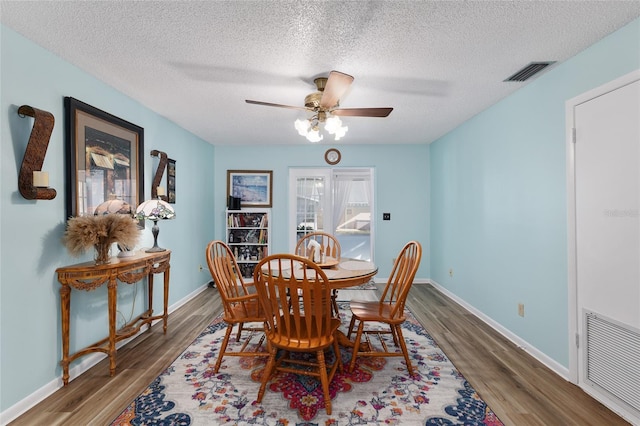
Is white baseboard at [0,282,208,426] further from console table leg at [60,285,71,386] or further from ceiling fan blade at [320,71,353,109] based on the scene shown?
ceiling fan blade at [320,71,353,109]

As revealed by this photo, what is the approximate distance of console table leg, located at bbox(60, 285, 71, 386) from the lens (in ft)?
6.96

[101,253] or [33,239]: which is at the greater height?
[33,239]

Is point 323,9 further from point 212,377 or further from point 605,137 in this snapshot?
point 212,377

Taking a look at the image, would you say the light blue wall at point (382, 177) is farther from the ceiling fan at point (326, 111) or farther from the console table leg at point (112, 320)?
the console table leg at point (112, 320)

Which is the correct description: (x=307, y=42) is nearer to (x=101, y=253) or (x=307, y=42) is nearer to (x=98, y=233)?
(x=98, y=233)

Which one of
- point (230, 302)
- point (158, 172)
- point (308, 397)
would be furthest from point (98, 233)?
point (308, 397)

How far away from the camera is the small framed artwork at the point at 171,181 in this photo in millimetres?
3742

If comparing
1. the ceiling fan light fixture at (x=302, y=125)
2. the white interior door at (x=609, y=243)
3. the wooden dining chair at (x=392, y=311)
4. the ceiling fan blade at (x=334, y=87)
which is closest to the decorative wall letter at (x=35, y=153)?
the ceiling fan light fixture at (x=302, y=125)

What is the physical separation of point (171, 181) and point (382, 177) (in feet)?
10.8

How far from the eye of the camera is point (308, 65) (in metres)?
2.33

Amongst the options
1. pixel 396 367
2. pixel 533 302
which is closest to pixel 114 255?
pixel 396 367

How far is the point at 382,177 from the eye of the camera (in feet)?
17.3

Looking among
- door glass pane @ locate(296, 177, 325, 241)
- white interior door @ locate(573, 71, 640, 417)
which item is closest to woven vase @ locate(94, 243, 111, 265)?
door glass pane @ locate(296, 177, 325, 241)

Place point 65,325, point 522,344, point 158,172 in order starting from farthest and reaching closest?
1. point 158,172
2. point 522,344
3. point 65,325
